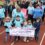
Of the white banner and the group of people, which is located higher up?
the group of people

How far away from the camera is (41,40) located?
11758mm

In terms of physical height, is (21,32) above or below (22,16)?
below

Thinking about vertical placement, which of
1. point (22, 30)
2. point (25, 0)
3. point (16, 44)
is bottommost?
point (16, 44)

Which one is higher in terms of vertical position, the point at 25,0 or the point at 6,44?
the point at 25,0

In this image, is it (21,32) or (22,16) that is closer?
(21,32)

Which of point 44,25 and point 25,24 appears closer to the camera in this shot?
point 25,24

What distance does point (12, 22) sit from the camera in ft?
37.0

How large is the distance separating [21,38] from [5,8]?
465cm

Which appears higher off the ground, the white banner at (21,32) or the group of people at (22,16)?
the group of people at (22,16)

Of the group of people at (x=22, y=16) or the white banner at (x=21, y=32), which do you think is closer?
the white banner at (x=21, y=32)

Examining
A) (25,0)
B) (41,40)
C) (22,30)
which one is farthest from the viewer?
(25,0)

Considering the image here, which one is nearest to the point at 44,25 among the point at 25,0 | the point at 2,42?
the point at 25,0

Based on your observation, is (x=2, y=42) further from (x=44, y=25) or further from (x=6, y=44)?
(x=44, y=25)

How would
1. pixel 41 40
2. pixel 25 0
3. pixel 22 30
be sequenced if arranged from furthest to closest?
pixel 25 0 → pixel 41 40 → pixel 22 30
